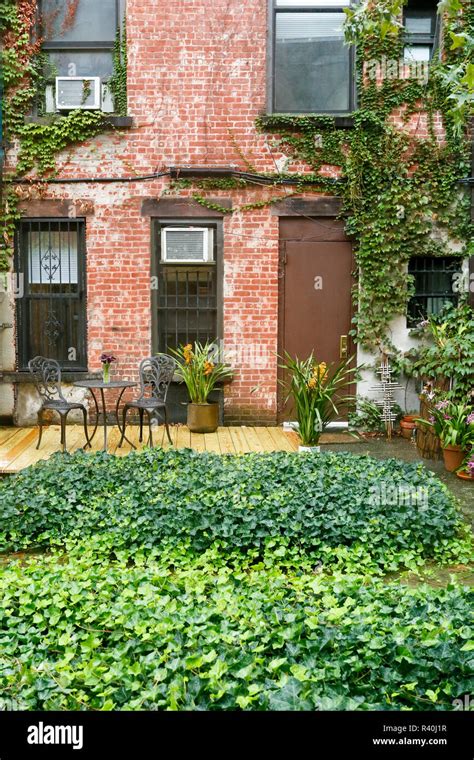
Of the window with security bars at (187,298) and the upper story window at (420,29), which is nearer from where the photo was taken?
the upper story window at (420,29)

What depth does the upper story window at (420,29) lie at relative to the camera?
9516mm

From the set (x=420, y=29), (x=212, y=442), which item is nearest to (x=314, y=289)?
(x=212, y=442)

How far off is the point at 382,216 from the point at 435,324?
144 centimetres

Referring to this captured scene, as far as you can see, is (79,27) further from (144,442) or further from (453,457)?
(453,457)

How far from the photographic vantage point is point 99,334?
32.0 ft

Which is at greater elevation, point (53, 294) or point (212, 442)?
point (53, 294)

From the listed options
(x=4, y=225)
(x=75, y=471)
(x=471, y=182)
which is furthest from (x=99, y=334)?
(x=471, y=182)

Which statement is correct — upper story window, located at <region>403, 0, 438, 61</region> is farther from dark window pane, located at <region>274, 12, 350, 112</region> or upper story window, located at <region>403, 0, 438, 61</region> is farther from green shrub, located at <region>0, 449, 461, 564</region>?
green shrub, located at <region>0, 449, 461, 564</region>

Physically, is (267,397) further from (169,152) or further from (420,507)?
(420,507)

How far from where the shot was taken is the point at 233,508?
5.69 m

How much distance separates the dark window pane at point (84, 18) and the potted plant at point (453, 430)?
5920 millimetres

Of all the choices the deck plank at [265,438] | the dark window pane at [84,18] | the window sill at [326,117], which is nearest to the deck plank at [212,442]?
the deck plank at [265,438]

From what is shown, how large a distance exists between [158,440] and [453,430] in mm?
3236

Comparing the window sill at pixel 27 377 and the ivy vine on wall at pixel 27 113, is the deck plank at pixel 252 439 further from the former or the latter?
the ivy vine on wall at pixel 27 113
